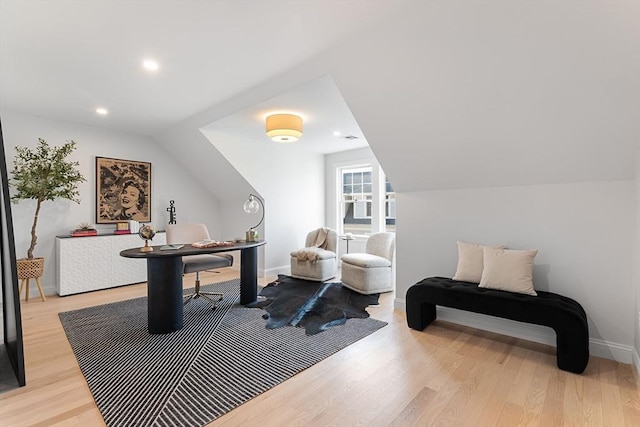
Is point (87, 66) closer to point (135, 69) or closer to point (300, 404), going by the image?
point (135, 69)

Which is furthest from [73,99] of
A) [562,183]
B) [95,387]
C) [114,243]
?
[562,183]

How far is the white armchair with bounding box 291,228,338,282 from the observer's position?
494 centimetres

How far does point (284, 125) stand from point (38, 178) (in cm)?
333

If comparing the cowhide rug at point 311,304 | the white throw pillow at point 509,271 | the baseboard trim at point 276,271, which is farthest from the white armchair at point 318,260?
the white throw pillow at point 509,271

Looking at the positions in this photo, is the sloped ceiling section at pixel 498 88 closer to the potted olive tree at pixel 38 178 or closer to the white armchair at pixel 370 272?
the white armchair at pixel 370 272

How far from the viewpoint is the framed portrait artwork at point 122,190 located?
485cm

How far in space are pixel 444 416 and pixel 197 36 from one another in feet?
10.0

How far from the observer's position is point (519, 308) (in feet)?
7.83

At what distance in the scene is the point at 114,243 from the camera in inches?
183

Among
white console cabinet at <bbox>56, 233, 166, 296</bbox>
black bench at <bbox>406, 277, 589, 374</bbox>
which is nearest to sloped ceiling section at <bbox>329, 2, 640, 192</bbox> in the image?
black bench at <bbox>406, 277, 589, 374</bbox>

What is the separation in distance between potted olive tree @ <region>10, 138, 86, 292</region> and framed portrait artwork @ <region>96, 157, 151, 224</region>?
0.47m

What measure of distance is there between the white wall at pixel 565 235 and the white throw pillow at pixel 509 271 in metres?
0.26

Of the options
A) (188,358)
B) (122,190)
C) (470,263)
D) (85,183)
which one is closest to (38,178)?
(85,183)

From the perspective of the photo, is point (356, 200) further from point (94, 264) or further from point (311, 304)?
point (94, 264)
